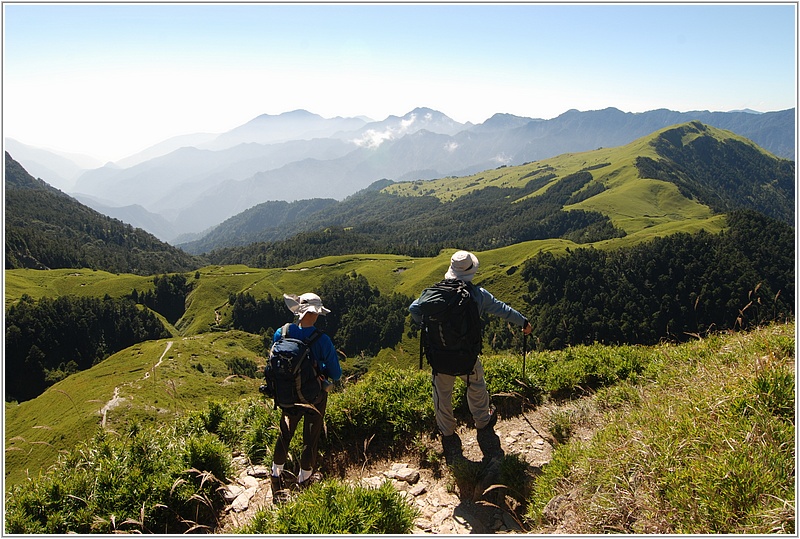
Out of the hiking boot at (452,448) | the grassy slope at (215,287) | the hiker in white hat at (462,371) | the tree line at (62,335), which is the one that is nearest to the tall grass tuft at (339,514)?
the hiking boot at (452,448)

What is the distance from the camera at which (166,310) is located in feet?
569

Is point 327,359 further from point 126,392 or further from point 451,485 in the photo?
point 126,392

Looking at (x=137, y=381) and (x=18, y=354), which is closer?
(x=137, y=381)

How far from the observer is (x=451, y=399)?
23.4ft

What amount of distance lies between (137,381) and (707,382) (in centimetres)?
9624

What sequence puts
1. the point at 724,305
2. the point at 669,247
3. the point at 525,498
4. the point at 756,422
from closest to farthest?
the point at 756,422 → the point at 525,498 → the point at 724,305 → the point at 669,247

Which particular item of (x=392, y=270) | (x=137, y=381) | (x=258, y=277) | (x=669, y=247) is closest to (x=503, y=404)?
(x=137, y=381)

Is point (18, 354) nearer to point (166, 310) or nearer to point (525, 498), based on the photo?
point (166, 310)

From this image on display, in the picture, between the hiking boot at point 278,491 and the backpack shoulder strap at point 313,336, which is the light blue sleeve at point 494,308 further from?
the hiking boot at point 278,491

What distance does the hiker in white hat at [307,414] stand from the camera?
611 cm

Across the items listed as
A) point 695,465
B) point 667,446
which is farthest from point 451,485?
point 695,465

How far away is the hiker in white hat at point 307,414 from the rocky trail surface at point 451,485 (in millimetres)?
449

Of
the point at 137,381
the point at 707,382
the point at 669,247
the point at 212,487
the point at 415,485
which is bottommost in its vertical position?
the point at 137,381

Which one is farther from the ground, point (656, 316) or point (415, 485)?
point (415, 485)
